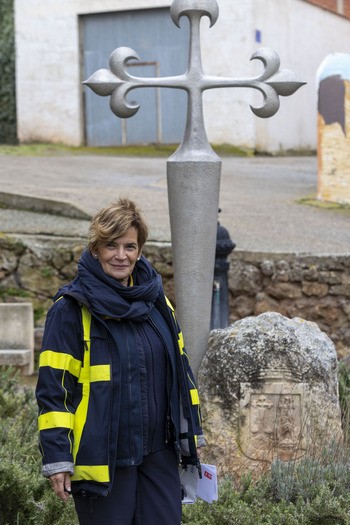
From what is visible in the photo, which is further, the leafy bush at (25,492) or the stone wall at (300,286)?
the stone wall at (300,286)

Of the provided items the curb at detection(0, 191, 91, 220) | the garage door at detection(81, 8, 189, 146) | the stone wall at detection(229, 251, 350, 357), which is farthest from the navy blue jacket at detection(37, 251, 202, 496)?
the garage door at detection(81, 8, 189, 146)

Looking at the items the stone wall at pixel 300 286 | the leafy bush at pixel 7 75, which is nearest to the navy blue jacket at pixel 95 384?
the stone wall at pixel 300 286

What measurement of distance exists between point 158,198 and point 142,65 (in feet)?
23.0

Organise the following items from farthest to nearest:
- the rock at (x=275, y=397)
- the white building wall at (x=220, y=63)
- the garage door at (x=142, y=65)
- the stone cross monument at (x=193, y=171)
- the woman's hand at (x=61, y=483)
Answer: the garage door at (x=142, y=65) < the white building wall at (x=220, y=63) < the stone cross monument at (x=193, y=171) < the rock at (x=275, y=397) < the woman's hand at (x=61, y=483)

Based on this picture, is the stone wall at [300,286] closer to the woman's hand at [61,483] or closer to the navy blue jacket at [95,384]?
the navy blue jacket at [95,384]

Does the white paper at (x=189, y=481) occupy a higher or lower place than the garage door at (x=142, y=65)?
lower

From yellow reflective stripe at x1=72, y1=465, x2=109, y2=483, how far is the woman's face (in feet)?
2.14

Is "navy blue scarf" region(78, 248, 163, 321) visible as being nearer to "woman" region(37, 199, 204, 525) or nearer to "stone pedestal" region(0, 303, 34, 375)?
"woman" region(37, 199, 204, 525)

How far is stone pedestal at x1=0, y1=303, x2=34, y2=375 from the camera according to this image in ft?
18.2

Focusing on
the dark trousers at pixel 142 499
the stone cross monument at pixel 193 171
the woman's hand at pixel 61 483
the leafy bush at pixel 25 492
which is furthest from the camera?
the stone cross monument at pixel 193 171

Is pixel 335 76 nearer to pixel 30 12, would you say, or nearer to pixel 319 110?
pixel 319 110

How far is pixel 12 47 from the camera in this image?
16.2 metres

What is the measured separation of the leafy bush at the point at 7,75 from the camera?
639 inches

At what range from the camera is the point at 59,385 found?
2.33 metres
